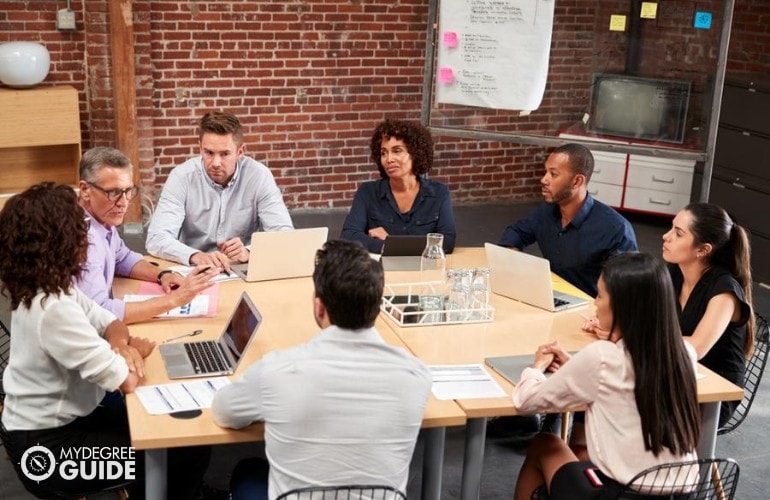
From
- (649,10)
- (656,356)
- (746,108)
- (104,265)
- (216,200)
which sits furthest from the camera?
(746,108)

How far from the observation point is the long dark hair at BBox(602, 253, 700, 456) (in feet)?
8.54

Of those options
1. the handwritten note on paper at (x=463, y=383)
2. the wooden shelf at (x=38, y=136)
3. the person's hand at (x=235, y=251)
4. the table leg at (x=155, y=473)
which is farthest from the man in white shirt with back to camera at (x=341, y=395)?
the wooden shelf at (x=38, y=136)

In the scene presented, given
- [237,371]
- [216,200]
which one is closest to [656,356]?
[237,371]

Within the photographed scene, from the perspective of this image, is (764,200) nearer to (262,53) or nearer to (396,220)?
(396,220)

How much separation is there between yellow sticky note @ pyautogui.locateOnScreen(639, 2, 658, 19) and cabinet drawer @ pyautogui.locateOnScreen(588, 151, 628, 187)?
9.27 ft

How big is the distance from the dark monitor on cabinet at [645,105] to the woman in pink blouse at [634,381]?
271 cm

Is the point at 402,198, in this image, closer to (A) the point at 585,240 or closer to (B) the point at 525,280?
(A) the point at 585,240

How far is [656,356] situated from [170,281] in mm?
2028

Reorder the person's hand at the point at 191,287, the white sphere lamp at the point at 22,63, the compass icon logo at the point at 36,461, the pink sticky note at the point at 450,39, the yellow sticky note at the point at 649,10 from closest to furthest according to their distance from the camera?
1. the compass icon logo at the point at 36,461
2. the person's hand at the point at 191,287
3. the yellow sticky note at the point at 649,10
4. the pink sticky note at the point at 450,39
5. the white sphere lamp at the point at 22,63

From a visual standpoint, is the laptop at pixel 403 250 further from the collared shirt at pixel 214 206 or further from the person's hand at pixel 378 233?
the collared shirt at pixel 214 206

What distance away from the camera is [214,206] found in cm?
445

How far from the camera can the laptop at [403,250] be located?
422cm

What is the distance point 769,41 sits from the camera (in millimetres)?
7207

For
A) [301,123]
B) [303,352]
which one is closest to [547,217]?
[303,352]
